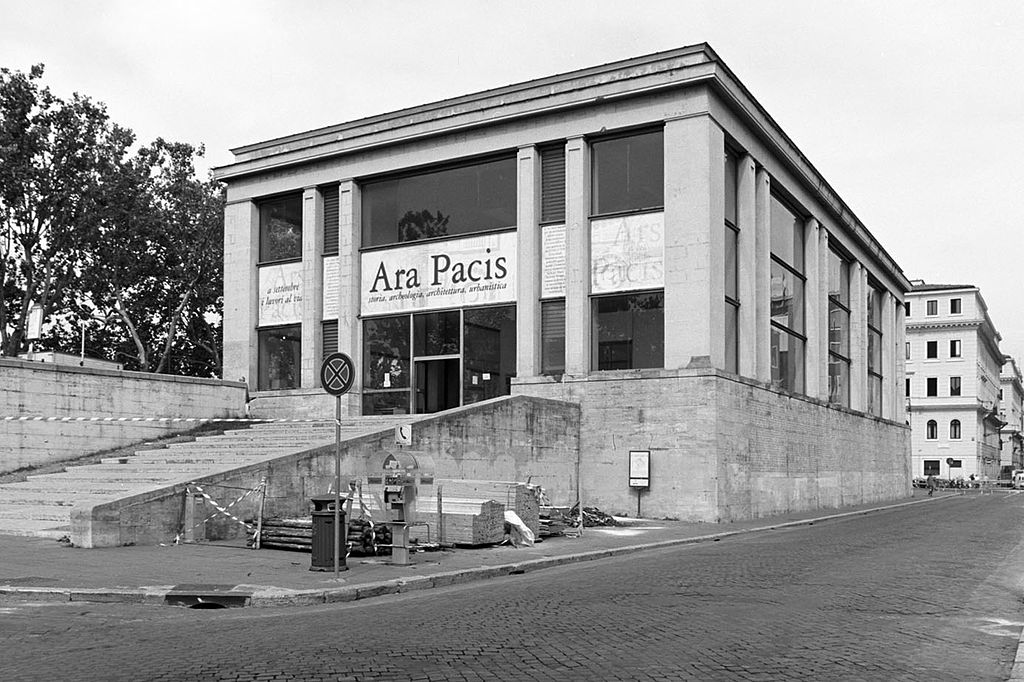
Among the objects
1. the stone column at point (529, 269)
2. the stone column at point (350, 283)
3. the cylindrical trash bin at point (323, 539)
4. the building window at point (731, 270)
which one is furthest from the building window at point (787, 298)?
the cylindrical trash bin at point (323, 539)

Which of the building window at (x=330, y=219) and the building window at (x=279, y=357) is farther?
the building window at (x=279, y=357)

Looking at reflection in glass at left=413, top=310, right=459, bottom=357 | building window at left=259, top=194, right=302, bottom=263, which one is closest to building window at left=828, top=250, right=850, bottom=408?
reflection in glass at left=413, top=310, right=459, bottom=357

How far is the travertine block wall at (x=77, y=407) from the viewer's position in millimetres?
23828

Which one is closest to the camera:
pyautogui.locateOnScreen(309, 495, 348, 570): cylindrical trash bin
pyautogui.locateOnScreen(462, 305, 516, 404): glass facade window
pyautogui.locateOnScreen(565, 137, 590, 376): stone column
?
pyautogui.locateOnScreen(309, 495, 348, 570): cylindrical trash bin

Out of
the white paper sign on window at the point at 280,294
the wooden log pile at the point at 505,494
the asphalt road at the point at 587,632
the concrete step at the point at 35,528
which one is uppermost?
the white paper sign on window at the point at 280,294

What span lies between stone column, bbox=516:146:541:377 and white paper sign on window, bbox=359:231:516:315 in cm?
50

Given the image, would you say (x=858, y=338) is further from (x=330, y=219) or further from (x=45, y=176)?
(x=45, y=176)

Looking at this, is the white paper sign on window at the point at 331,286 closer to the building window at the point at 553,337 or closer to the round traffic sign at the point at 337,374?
the building window at the point at 553,337

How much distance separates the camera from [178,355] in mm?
54906

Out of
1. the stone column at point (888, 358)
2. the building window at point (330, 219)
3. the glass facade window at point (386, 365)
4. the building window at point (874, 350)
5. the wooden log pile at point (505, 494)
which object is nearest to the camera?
the wooden log pile at point (505, 494)

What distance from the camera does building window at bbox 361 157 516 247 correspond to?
98.7 feet

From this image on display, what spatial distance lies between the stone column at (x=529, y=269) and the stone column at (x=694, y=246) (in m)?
3.98

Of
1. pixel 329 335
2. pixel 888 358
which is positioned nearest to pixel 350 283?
pixel 329 335

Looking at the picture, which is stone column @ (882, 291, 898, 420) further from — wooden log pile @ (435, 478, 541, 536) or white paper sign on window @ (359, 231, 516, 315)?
wooden log pile @ (435, 478, 541, 536)
